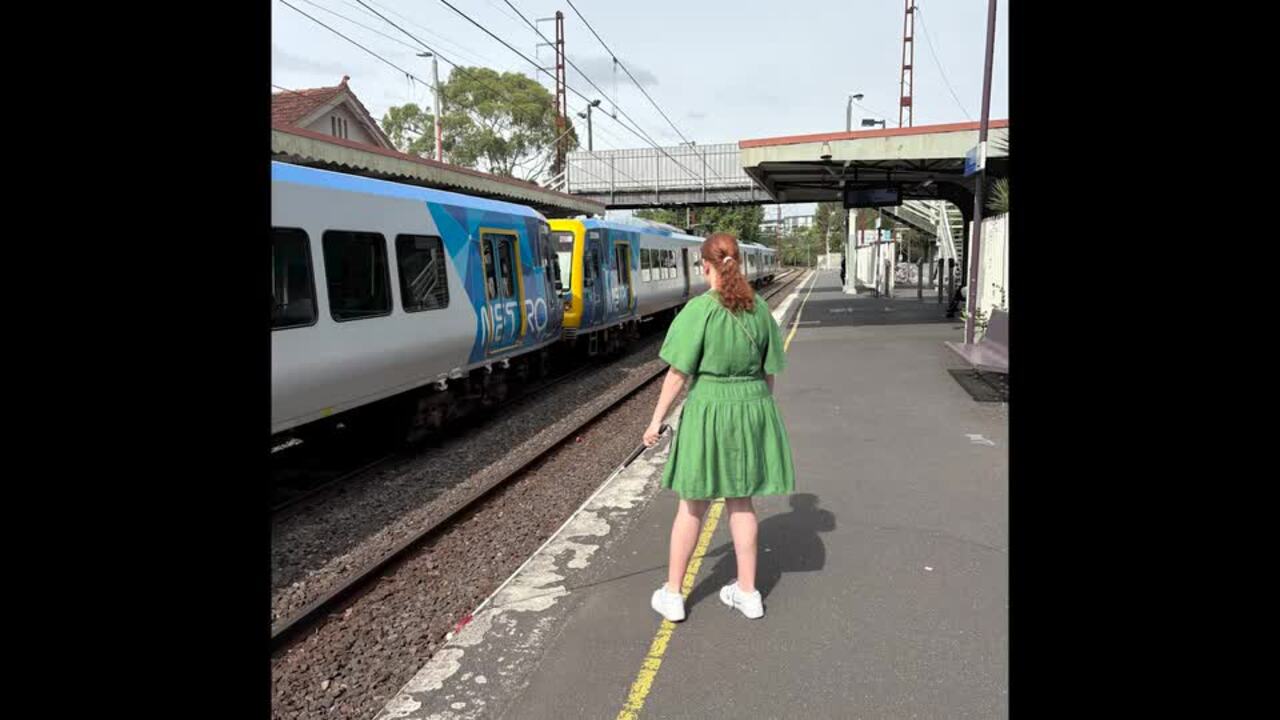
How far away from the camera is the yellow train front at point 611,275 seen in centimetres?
1505

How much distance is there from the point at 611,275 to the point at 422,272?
28.7 feet

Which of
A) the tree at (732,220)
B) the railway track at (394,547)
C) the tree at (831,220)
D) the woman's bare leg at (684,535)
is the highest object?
the tree at (831,220)

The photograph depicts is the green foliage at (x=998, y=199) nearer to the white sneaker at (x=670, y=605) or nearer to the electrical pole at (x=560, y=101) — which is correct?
the white sneaker at (x=670, y=605)

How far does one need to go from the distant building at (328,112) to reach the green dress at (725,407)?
90.4 ft

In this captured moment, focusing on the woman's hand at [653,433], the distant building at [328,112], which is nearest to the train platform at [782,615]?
the woman's hand at [653,433]

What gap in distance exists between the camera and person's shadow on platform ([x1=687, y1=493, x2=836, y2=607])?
4.36 metres

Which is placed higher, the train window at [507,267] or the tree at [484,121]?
the tree at [484,121]

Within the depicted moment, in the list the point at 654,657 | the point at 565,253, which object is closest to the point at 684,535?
the point at 654,657

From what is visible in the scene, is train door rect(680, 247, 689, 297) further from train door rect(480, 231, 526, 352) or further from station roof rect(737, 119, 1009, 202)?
train door rect(480, 231, 526, 352)

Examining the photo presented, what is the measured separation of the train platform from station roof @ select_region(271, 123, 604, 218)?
24.6 feet

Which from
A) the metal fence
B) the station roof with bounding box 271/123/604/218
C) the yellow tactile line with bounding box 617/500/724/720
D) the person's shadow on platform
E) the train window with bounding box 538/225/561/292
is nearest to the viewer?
the yellow tactile line with bounding box 617/500/724/720

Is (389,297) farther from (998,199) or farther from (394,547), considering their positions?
(998,199)

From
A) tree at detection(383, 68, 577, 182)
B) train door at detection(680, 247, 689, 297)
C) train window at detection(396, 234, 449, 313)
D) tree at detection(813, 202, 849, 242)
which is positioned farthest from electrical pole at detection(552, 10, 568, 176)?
tree at detection(813, 202, 849, 242)
